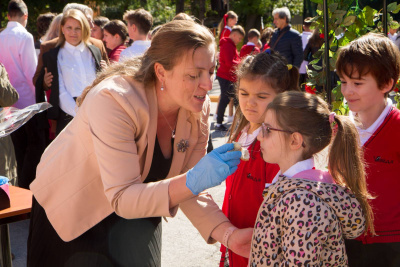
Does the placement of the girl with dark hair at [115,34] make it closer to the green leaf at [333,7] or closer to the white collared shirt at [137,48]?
the white collared shirt at [137,48]

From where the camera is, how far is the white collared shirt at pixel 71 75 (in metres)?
4.74

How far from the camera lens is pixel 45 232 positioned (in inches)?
90.5

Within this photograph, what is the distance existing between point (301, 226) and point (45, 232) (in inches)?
44.1

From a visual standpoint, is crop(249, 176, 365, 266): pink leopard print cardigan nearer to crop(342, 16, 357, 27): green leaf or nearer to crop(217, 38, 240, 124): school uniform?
crop(342, 16, 357, 27): green leaf

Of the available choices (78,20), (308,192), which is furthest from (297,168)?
(78,20)

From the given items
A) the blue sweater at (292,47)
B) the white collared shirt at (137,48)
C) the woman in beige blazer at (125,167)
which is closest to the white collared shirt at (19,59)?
the white collared shirt at (137,48)

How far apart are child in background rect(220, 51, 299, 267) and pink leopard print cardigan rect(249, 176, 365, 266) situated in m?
0.44

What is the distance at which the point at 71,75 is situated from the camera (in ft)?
15.6

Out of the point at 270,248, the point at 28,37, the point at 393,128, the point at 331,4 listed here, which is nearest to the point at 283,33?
the point at 28,37

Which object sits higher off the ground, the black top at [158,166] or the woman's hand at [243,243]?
the black top at [158,166]

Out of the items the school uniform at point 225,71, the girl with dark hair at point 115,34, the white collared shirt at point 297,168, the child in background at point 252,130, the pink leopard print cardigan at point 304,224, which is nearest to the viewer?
the pink leopard print cardigan at point 304,224

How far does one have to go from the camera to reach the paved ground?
13.1 ft

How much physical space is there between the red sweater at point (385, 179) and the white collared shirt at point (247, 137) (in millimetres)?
526

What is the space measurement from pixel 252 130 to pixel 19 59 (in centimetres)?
355
